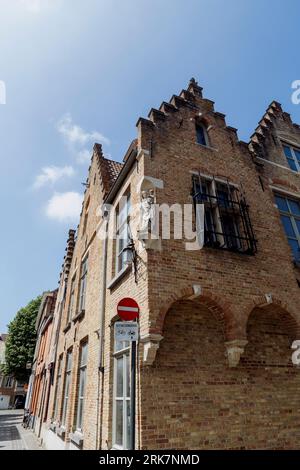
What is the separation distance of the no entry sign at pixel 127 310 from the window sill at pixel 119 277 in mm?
1943

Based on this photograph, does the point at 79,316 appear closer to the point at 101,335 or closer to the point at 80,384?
the point at 80,384

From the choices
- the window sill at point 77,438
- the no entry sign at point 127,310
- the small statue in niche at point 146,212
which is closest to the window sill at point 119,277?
the small statue in niche at point 146,212

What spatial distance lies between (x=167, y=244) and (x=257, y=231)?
10.2 ft

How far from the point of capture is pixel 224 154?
900 centimetres

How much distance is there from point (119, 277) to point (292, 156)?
29.9ft

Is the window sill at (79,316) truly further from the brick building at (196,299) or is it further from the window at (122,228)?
the window at (122,228)

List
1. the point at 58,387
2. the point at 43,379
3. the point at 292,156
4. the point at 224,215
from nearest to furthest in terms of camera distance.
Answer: the point at 224,215, the point at 292,156, the point at 58,387, the point at 43,379

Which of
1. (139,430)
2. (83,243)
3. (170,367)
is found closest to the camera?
(139,430)

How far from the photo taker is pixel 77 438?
25.1 feet

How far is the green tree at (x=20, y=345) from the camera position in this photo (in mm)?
34375

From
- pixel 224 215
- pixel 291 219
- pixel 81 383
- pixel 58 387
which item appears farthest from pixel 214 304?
pixel 58 387

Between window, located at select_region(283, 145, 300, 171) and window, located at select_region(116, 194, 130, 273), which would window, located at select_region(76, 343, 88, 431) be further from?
window, located at select_region(283, 145, 300, 171)

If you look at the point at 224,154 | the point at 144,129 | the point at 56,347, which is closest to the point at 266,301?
the point at 224,154

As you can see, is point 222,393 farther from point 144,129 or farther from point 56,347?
point 56,347
